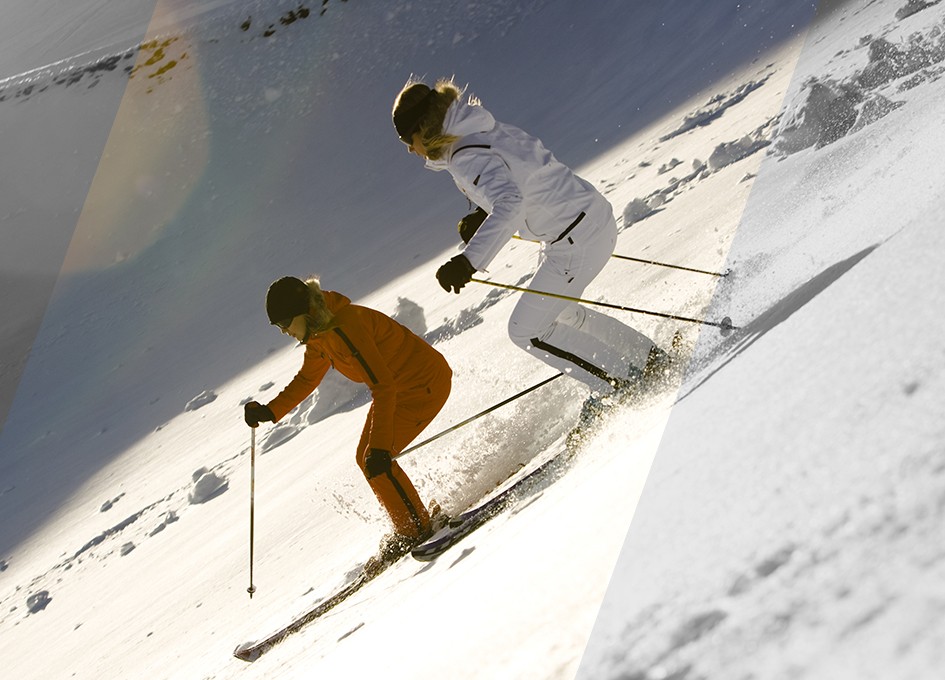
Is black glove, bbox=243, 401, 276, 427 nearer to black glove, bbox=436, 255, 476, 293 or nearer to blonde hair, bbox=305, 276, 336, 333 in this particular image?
blonde hair, bbox=305, 276, 336, 333

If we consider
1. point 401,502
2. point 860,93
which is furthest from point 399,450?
point 860,93

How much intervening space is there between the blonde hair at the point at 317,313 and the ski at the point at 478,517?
39.5 inches

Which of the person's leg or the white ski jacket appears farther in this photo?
the person's leg

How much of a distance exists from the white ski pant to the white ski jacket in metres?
0.16

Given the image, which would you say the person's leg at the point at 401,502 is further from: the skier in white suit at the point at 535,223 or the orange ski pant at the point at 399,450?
the skier in white suit at the point at 535,223

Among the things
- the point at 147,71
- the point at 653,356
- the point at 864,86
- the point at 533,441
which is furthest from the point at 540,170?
the point at 147,71

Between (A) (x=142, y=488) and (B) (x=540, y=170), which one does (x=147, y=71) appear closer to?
(A) (x=142, y=488)

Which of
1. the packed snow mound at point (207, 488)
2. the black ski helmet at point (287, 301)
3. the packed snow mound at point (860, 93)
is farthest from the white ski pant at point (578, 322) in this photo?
the packed snow mound at point (207, 488)

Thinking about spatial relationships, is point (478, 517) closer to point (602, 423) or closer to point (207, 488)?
point (602, 423)

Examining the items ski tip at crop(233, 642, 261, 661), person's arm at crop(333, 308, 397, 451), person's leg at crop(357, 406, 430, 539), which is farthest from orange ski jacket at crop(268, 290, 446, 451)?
ski tip at crop(233, 642, 261, 661)

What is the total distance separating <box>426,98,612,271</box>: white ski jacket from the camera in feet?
11.0

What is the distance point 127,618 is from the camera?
18.5 ft

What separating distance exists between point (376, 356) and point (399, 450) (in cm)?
57

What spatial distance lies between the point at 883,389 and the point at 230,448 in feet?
27.4
